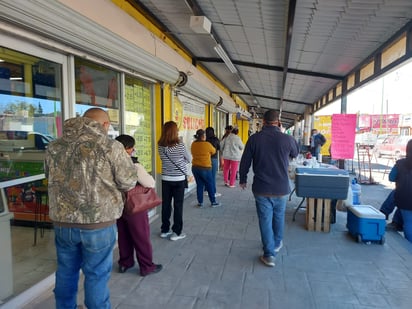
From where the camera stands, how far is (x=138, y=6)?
12.7 feet

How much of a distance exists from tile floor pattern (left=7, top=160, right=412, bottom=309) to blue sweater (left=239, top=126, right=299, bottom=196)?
80cm

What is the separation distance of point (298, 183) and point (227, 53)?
291cm

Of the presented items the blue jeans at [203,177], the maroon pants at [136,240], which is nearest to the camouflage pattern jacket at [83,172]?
the maroon pants at [136,240]

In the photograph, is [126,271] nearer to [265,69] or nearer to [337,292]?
[337,292]

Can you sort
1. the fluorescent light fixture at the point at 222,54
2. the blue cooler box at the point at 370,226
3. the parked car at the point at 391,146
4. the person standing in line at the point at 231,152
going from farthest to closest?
1. the parked car at the point at 391,146
2. the person standing in line at the point at 231,152
3. the fluorescent light fixture at the point at 222,54
4. the blue cooler box at the point at 370,226

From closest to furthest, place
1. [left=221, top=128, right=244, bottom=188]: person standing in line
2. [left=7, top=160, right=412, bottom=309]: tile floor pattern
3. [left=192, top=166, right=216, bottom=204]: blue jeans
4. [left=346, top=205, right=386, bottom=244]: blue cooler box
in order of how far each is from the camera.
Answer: [left=7, top=160, right=412, bottom=309]: tile floor pattern < [left=346, top=205, right=386, bottom=244]: blue cooler box < [left=192, top=166, right=216, bottom=204]: blue jeans < [left=221, top=128, right=244, bottom=188]: person standing in line

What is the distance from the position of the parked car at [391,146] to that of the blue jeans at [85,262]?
13.0 metres

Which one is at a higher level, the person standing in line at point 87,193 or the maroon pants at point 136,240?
the person standing in line at point 87,193

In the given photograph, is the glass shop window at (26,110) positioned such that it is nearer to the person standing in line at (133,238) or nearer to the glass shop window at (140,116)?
the person standing in line at (133,238)

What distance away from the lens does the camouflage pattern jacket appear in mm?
1800

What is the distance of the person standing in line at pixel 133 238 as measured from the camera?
2756 millimetres

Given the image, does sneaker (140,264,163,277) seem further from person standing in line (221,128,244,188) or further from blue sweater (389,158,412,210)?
person standing in line (221,128,244,188)

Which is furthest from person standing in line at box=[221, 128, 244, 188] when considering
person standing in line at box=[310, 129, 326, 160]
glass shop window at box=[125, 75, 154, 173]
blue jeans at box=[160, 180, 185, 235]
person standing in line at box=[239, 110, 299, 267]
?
person standing in line at box=[310, 129, 326, 160]

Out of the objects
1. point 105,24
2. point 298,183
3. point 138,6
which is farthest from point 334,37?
point 105,24
